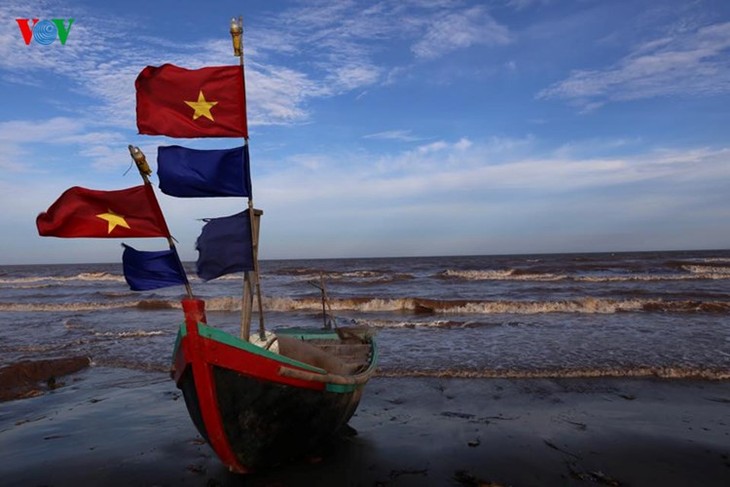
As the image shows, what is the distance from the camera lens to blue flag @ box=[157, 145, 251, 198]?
6.40m

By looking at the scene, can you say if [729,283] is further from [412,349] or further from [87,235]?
[87,235]

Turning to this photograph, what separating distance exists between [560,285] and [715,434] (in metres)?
30.8

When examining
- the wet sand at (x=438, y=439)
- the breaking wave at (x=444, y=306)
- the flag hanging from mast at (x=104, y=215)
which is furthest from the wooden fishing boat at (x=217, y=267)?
the breaking wave at (x=444, y=306)

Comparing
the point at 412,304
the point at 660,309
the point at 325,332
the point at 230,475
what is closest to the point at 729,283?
the point at 660,309

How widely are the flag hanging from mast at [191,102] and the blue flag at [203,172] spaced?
26 centimetres

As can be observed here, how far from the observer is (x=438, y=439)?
24.7 feet

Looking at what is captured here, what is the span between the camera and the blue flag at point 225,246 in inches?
263

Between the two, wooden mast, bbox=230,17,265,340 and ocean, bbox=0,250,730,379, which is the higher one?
wooden mast, bbox=230,17,265,340

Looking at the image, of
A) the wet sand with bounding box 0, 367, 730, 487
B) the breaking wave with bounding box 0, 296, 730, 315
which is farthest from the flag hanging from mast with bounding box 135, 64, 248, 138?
the breaking wave with bounding box 0, 296, 730, 315

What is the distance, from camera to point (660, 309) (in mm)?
22500

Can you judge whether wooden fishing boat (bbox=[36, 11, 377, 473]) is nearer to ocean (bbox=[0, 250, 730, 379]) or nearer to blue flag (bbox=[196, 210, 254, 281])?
blue flag (bbox=[196, 210, 254, 281])

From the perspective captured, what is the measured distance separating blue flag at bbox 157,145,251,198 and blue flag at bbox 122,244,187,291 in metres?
0.87

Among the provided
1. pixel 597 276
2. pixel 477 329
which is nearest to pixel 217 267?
pixel 477 329

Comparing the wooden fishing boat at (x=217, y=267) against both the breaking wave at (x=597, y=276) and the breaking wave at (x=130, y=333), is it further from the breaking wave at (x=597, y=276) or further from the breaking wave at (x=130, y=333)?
the breaking wave at (x=597, y=276)
